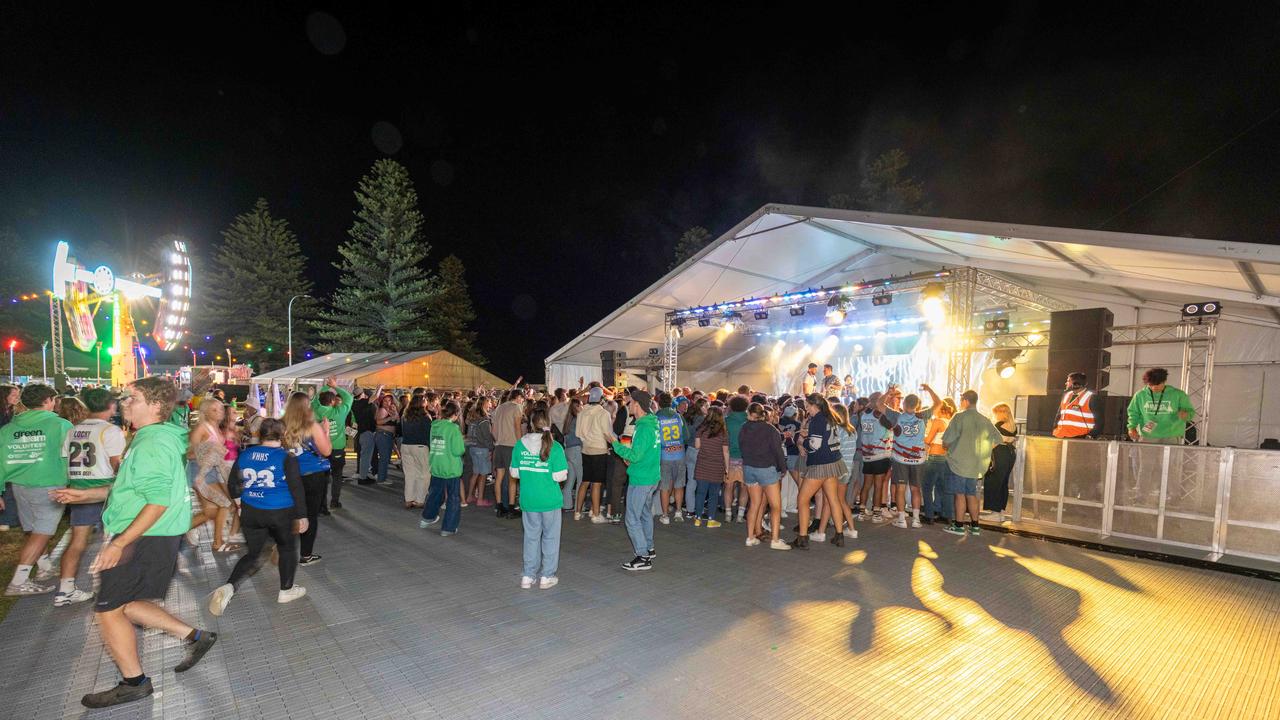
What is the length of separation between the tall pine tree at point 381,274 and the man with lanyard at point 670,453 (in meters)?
28.3

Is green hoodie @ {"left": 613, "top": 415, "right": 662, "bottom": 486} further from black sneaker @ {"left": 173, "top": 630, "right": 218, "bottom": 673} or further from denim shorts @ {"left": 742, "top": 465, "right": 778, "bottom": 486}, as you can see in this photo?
black sneaker @ {"left": 173, "top": 630, "right": 218, "bottom": 673}

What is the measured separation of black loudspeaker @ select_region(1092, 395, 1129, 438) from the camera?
23.7ft

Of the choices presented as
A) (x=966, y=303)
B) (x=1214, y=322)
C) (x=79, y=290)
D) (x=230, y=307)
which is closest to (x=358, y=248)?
(x=230, y=307)

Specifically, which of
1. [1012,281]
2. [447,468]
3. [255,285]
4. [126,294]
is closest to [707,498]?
[447,468]

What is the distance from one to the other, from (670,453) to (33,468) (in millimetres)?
5715

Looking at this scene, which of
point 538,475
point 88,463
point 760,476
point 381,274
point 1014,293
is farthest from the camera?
point 381,274

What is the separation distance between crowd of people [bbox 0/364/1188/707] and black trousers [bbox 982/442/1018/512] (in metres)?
0.02

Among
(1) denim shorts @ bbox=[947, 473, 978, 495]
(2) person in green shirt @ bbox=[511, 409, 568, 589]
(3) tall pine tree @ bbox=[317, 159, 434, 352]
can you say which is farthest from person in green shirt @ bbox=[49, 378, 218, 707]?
(3) tall pine tree @ bbox=[317, 159, 434, 352]

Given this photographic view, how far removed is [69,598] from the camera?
4301mm

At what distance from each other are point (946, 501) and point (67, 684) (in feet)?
28.1

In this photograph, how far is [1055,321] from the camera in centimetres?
862

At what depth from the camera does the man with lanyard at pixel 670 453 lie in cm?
671

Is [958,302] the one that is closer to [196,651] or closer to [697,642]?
[697,642]

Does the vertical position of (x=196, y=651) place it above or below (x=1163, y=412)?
below
